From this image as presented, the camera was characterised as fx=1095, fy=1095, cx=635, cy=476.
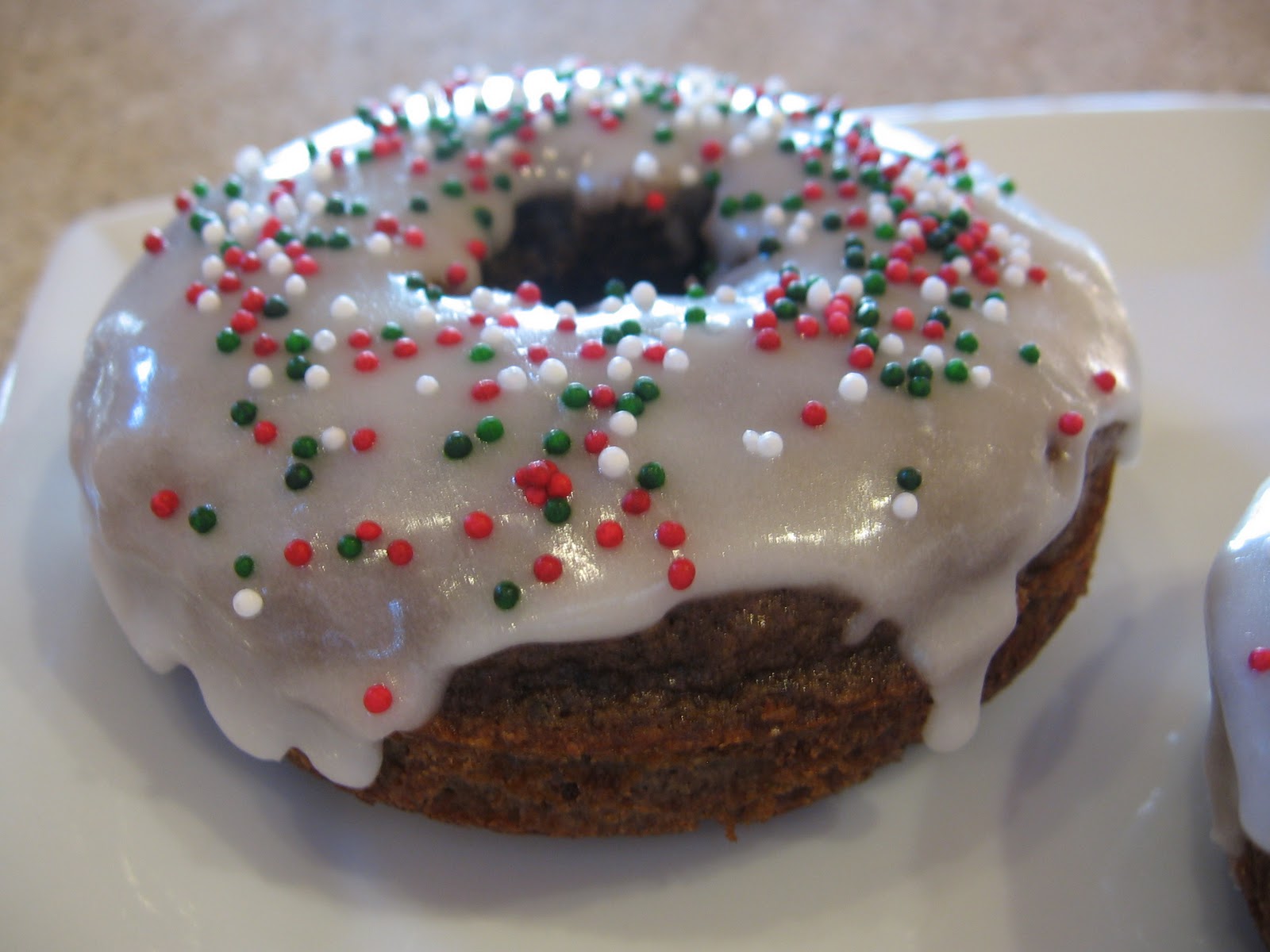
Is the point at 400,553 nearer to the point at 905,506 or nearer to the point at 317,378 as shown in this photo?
the point at 317,378

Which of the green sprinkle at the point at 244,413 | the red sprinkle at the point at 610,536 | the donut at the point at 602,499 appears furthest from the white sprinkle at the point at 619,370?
the green sprinkle at the point at 244,413

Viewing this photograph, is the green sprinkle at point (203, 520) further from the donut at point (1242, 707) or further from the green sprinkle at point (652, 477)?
the donut at point (1242, 707)

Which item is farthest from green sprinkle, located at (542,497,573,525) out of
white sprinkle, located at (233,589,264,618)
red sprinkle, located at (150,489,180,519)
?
red sprinkle, located at (150,489,180,519)

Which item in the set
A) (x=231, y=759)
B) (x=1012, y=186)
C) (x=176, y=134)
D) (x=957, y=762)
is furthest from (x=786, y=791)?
(x=176, y=134)

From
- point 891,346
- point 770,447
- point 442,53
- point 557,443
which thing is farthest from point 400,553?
point 442,53

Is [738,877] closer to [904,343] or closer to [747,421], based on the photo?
[747,421]

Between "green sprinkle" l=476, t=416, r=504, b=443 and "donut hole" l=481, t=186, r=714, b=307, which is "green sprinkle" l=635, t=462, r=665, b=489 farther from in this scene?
"donut hole" l=481, t=186, r=714, b=307
